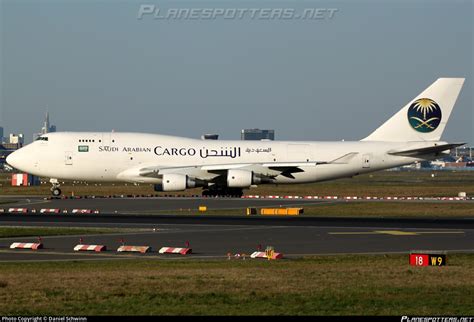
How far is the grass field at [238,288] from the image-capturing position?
17547mm

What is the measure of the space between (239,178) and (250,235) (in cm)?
2666

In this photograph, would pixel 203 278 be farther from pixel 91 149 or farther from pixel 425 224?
pixel 91 149

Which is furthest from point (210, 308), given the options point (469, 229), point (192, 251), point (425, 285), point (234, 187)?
point (234, 187)

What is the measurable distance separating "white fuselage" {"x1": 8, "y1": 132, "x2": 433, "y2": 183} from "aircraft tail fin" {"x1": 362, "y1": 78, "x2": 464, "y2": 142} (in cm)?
142

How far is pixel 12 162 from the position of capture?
6562 cm

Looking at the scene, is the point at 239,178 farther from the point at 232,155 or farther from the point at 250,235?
the point at 250,235

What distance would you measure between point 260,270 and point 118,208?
30.3 m

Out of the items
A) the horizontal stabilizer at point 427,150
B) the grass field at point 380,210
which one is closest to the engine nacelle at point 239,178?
the grass field at point 380,210

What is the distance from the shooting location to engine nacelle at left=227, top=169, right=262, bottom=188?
62438mm

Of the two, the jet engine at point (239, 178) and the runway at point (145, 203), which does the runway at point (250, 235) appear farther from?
the jet engine at point (239, 178)

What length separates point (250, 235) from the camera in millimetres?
35781

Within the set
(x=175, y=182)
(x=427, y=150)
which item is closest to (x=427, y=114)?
(x=427, y=150)

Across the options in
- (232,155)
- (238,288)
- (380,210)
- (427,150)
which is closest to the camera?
(238,288)

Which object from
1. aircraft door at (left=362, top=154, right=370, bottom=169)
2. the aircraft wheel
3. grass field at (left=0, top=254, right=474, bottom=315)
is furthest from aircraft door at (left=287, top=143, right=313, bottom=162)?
grass field at (left=0, top=254, right=474, bottom=315)
